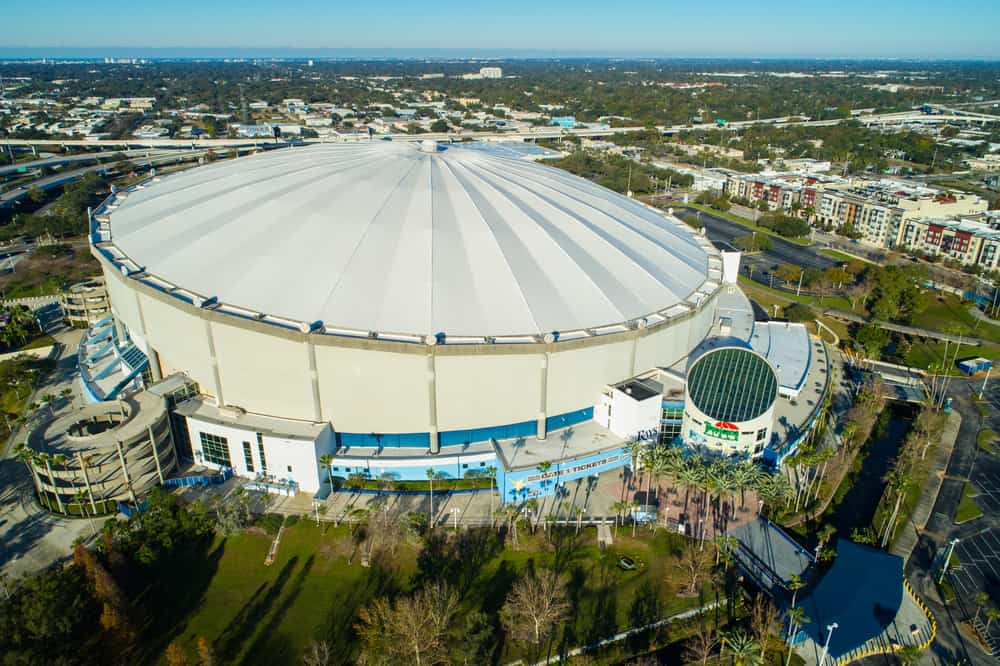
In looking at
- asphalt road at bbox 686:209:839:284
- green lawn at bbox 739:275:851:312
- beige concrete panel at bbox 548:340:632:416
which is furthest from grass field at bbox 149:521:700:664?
asphalt road at bbox 686:209:839:284

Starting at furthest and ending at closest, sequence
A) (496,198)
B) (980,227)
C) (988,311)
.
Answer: (980,227)
(988,311)
(496,198)

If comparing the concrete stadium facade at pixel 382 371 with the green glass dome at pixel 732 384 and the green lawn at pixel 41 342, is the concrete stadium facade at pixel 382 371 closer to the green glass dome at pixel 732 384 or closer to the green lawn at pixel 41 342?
the green glass dome at pixel 732 384

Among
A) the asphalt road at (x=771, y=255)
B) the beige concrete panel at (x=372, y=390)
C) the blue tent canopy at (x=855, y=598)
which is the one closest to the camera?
the blue tent canopy at (x=855, y=598)

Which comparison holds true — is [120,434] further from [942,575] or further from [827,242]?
[827,242]

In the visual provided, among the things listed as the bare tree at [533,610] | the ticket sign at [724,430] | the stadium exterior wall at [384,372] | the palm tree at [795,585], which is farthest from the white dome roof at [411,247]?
the palm tree at [795,585]

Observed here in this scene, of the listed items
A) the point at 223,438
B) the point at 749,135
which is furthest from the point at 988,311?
the point at 749,135
